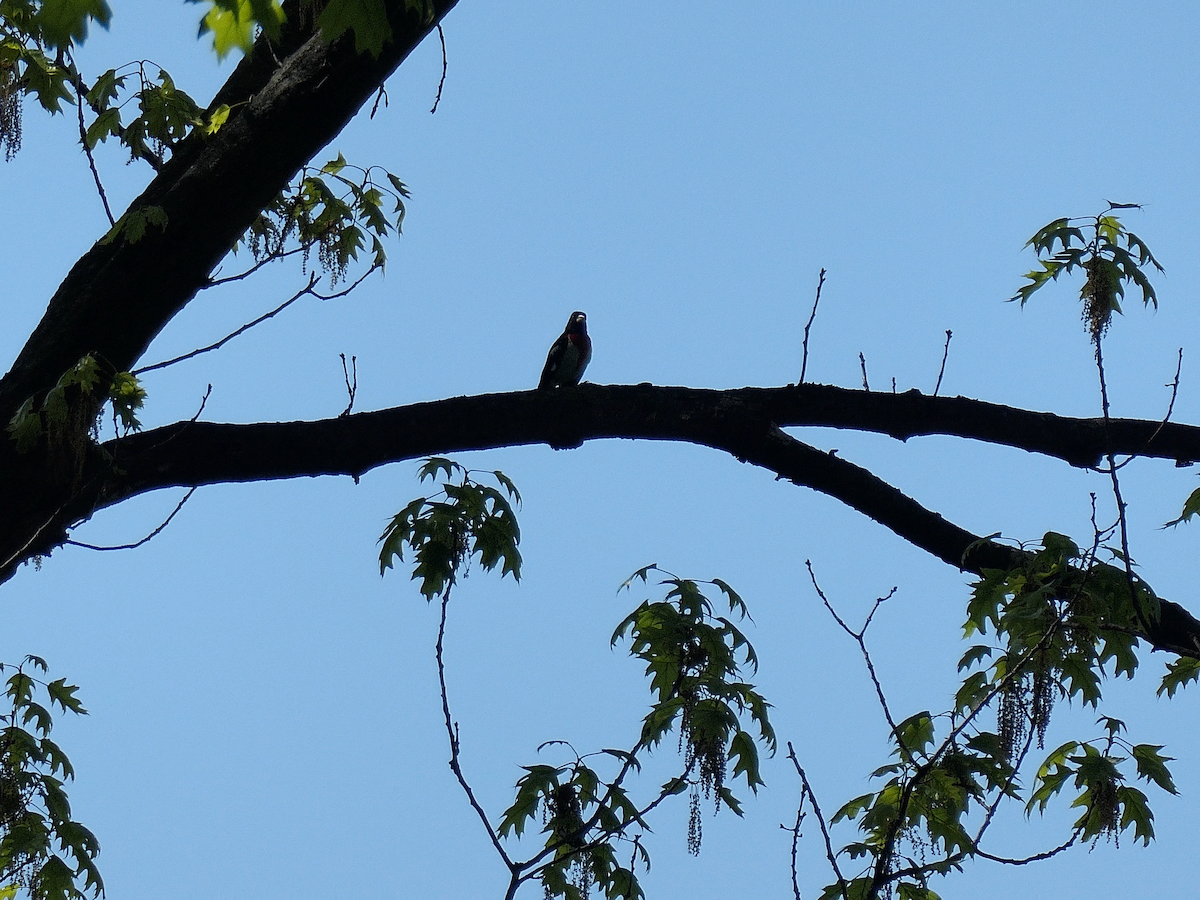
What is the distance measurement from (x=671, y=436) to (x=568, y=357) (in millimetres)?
5781

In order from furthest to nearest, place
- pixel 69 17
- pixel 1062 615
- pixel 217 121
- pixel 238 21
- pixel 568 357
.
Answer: pixel 568 357 < pixel 217 121 < pixel 1062 615 < pixel 238 21 < pixel 69 17

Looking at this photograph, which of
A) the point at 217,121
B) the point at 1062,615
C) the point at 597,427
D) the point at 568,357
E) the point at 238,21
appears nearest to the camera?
the point at 238,21

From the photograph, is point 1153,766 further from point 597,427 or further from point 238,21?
point 238,21

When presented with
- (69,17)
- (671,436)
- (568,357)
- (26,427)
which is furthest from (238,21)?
(568,357)

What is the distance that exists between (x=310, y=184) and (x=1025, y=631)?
325cm

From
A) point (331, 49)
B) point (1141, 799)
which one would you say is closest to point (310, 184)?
point (331, 49)

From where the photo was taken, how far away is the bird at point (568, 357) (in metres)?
9.78

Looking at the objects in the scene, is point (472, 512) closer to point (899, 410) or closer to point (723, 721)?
point (723, 721)

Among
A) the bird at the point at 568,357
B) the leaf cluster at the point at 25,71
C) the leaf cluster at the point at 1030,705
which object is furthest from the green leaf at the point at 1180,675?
the bird at the point at 568,357

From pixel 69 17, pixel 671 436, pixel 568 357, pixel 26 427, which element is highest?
pixel 568 357

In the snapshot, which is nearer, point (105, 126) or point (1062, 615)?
point (1062, 615)

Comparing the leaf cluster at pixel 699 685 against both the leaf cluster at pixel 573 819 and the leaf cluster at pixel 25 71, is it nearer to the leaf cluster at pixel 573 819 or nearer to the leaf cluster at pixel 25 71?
the leaf cluster at pixel 573 819

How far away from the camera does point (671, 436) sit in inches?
160

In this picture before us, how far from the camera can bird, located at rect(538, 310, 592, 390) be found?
9781mm
